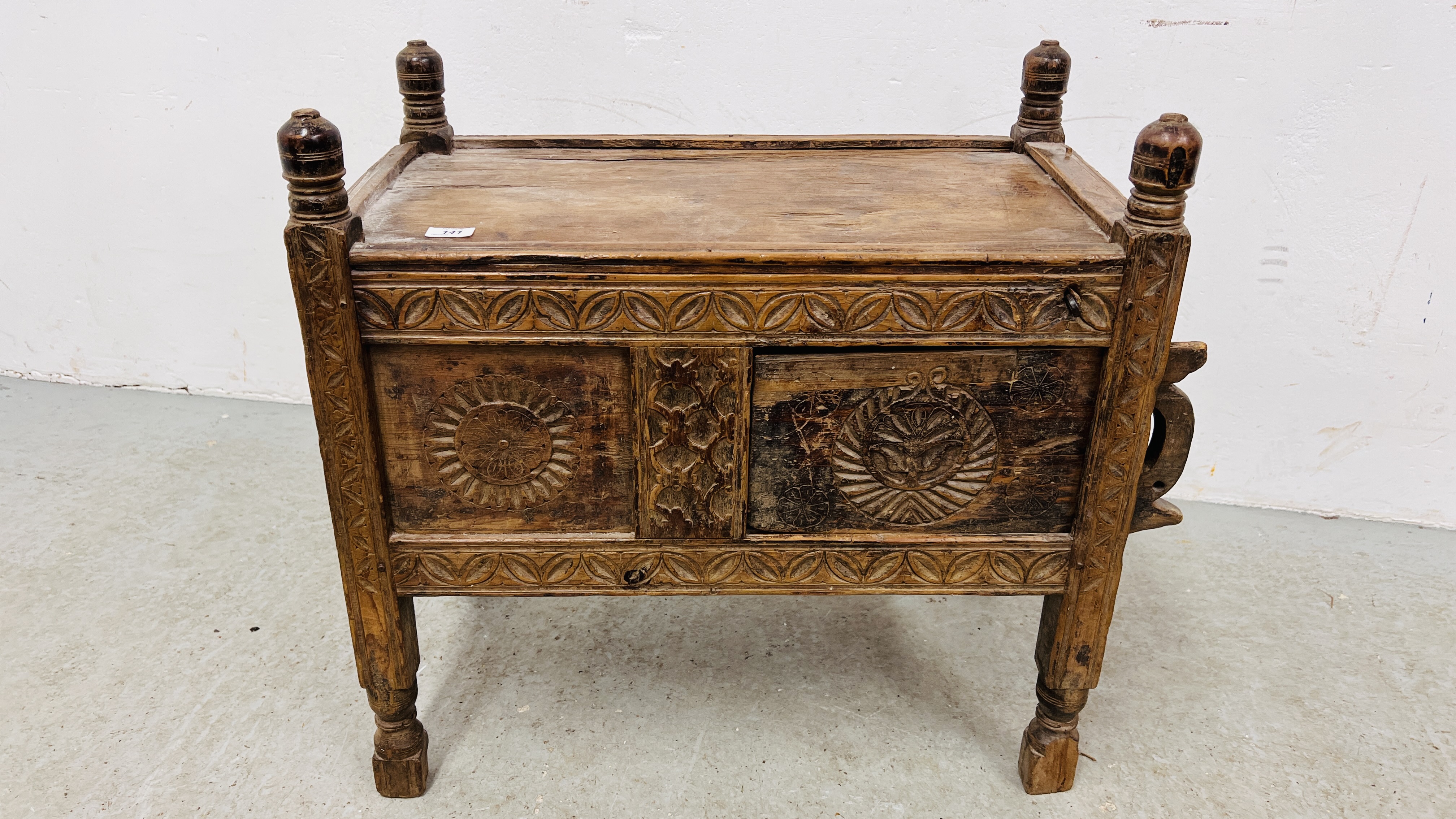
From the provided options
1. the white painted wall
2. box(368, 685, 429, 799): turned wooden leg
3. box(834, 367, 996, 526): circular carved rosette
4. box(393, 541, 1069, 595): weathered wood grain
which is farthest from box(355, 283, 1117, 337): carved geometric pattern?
the white painted wall

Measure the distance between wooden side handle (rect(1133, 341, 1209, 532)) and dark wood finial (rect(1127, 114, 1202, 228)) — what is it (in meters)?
0.25

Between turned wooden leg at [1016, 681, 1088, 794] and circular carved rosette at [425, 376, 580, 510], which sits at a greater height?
circular carved rosette at [425, 376, 580, 510]

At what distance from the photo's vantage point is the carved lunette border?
1650 millimetres

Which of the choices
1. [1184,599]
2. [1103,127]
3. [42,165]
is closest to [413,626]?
[1184,599]

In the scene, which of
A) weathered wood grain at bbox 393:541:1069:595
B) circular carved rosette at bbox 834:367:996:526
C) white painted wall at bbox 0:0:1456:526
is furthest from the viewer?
white painted wall at bbox 0:0:1456:526

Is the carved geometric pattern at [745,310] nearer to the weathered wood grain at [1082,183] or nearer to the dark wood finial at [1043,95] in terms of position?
the weathered wood grain at [1082,183]

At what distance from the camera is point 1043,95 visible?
7.55 feet

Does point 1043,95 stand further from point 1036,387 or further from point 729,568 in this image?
point 729,568

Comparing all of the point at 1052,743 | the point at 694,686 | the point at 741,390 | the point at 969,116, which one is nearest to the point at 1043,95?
the point at 969,116

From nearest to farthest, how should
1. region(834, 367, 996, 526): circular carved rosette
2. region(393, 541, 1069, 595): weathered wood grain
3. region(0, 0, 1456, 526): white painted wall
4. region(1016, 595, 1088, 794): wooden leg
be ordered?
region(834, 367, 996, 526): circular carved rosette, region(393, 541, 1069, 595): weathered wood grain, region(1016, 595, 1088, 794): wooden leg, region(0, 0, 1456, 526): white painted wall

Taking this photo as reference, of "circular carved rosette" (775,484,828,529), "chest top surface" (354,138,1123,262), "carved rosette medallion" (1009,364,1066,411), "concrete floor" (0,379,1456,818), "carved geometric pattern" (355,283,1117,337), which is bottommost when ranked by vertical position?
"concrete floor" (0,379,1456,818)

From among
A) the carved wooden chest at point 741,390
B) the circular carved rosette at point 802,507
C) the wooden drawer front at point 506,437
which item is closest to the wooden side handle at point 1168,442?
the carved wooden chest at point 741,390

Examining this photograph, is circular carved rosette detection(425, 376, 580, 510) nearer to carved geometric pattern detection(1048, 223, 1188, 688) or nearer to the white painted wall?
carved geometric pattern detection(1048, 223, 1188, 688)

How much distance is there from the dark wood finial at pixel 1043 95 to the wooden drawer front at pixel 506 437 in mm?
1158
